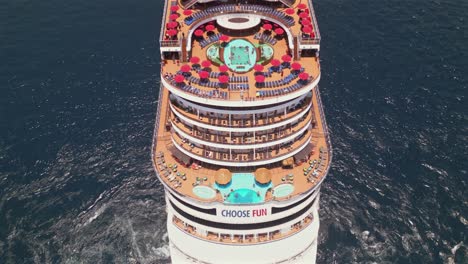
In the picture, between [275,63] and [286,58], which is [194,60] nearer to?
[275,63]

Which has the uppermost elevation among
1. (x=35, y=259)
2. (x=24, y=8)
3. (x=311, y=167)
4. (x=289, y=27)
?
(x=289, y=27)

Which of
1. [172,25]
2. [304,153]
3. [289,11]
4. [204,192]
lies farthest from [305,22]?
[204,192]

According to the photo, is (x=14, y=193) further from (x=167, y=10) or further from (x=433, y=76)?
(x=433, y=76)

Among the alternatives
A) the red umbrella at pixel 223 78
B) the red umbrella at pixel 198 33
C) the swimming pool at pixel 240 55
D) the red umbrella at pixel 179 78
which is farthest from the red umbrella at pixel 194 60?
the red umbrella at pixel 198 33

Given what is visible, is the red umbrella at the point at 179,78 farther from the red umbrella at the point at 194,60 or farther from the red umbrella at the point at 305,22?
the red umbrella at the point at 305,22

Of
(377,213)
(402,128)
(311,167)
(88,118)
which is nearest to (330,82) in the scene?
(402,128)

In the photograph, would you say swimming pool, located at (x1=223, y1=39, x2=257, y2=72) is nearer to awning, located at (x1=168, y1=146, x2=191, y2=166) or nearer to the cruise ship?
the cruise ship
